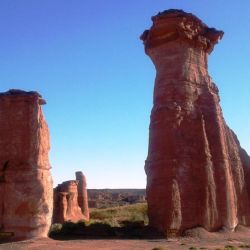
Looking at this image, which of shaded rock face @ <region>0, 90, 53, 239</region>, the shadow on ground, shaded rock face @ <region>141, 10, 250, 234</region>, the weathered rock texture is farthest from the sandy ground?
the weathered rock texture

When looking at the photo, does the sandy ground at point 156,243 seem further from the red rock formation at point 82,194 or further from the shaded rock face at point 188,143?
the red rock formation at point 82,194

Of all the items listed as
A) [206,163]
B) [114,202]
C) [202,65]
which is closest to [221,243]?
[206,163]

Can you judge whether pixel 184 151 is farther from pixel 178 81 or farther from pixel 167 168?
pixel 178 81

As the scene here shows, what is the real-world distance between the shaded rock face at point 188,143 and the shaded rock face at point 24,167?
578cm

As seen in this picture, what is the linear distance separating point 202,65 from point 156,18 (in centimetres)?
376

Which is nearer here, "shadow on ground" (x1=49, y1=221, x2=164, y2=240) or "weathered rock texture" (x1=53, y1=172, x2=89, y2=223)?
"shadow on ground" (x1=49, y1=221, x2=164, y2=240)

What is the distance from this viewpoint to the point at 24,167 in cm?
1878

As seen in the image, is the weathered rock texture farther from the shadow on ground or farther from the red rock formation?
the shadow on ground

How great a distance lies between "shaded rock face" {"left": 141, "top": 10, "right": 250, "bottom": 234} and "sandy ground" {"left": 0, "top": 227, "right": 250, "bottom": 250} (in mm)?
767

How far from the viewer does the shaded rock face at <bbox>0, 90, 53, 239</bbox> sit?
18.3 m

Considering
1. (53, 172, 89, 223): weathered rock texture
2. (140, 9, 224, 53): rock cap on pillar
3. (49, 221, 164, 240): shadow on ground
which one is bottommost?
(49, 221, 164, 240): shadow on ground

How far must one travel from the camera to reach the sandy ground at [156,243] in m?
16.9

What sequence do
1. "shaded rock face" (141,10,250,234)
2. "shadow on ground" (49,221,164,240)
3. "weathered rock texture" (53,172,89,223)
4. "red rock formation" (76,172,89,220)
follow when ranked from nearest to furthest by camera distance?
"shadow on ground" (49,221,164,240), "shaded rock face" (141,10,250,234), "weathered rock texture" (53,172,89,223), "red rock formation" (76,172,89,220)

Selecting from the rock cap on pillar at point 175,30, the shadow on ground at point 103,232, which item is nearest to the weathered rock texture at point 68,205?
the shadow on ground at point 103,232
